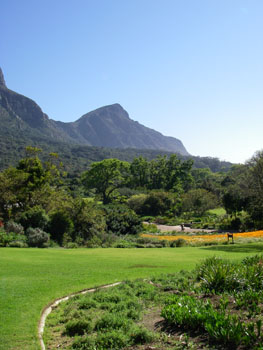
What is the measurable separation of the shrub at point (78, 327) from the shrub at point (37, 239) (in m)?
13.6

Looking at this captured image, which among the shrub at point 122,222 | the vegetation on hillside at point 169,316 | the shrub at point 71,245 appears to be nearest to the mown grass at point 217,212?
the shrub at point 122,222

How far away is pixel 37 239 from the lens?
727 inches

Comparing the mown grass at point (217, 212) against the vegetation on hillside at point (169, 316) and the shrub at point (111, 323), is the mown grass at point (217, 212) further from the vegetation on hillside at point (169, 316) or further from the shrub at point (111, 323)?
the shrub at point (111, 323)

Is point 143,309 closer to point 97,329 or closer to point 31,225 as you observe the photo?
point 97,329

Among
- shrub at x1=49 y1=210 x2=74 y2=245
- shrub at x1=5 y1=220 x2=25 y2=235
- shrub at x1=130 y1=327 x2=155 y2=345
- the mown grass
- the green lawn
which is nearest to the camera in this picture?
shrub at x1=130 y1=327 x2=155 y2=345

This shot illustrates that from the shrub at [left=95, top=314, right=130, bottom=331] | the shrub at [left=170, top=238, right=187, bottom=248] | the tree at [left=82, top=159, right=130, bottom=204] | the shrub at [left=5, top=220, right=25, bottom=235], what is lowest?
the shrub at [left=170, top=238, right=187, bottom=248]

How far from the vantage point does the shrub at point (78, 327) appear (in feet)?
18.1

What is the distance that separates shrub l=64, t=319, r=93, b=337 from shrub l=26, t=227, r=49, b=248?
44.5 ft

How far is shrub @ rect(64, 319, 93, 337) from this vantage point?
5.52m

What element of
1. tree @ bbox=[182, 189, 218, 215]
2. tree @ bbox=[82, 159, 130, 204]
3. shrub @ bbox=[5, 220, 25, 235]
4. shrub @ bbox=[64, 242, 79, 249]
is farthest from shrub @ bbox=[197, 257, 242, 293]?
tree @ bbox=[82, 159, 130, 204]

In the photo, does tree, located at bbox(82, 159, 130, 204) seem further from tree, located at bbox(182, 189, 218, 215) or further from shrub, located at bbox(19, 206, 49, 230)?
shrub, located at bbox(19, 206, 49, 230)

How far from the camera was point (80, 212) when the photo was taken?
24.0 m

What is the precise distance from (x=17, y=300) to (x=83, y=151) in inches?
6253

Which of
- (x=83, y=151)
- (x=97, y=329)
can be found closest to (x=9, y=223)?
(x=97, y=329)
